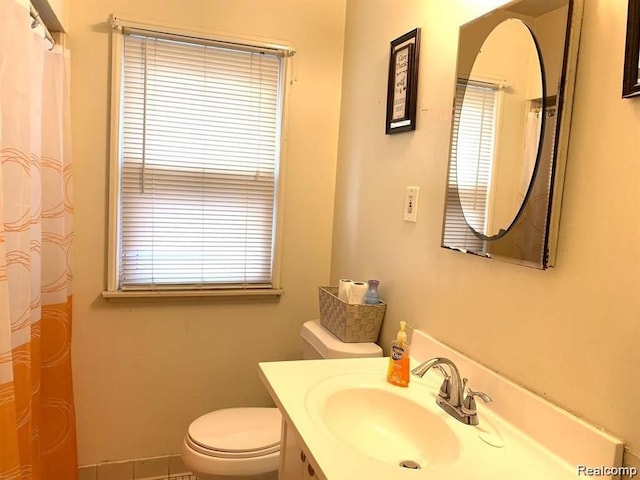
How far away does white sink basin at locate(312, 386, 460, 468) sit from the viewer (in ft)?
4.10

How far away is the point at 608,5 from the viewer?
1.03m

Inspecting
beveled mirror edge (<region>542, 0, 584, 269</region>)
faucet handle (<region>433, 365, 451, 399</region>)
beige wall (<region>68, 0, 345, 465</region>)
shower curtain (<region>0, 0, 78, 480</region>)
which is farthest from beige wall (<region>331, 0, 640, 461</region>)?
shower curtain (<region>0, 0, 78, 480</region>)

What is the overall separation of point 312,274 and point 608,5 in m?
1.70

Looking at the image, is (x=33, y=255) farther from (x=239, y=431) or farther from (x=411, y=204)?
(x=411, y=204)

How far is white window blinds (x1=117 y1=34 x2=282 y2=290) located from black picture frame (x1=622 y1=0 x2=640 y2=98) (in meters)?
1.58

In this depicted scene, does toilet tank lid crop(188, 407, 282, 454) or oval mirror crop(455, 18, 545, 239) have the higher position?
oval mirror crop(455, 18, 545, 239)

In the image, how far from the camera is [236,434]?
6.04 feet

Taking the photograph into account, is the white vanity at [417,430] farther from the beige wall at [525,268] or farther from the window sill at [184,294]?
the window sill at [184,294]

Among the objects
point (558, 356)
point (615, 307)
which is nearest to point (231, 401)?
point (558, 356)

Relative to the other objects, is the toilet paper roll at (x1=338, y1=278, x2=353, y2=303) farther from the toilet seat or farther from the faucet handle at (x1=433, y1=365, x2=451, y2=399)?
the faucet handle at (x1=433, y1=365, x2=451, y2=399)

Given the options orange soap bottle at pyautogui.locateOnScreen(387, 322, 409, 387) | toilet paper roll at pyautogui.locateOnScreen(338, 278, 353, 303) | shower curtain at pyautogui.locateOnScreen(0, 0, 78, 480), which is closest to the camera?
shower curtain at pyautogui.locateOnScreen(0, 0, 78, 480)

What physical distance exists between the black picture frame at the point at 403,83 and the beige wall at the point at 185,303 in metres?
0.58

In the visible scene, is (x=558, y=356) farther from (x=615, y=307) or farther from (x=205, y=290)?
(x=205, y=290)

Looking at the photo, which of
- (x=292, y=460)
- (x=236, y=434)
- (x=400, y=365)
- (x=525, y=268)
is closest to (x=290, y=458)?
(x=292, y=460)
